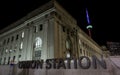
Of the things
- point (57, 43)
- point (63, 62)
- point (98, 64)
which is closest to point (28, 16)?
point (57, 43)

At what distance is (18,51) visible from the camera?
3062cm

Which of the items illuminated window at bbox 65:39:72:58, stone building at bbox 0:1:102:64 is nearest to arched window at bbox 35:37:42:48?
stone building at bbox 0:1:102:64

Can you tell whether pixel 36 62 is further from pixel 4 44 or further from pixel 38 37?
pixel 4 44

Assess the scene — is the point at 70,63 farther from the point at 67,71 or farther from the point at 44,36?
the point at 44,36

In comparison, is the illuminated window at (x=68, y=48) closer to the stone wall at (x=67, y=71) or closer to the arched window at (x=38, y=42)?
the arched window at (x=38, y=42)

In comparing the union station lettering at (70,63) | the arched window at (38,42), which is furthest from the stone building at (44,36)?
the union station lettering at (70,63)

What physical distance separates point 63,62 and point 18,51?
22613mm

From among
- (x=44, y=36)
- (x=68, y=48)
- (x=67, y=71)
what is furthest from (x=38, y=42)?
(x=67, y=71)

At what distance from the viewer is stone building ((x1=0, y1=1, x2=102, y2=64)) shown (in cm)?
2350

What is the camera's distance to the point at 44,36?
80.9 ft

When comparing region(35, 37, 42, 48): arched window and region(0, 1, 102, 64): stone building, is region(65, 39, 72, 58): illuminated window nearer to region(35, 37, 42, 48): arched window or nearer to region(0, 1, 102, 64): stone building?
region(0, 1, 102, 64): stone building

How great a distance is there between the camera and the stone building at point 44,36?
2350 centimetres

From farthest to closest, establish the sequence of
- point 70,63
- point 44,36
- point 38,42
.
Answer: point 38,42 < point 44,36 < point 70,63

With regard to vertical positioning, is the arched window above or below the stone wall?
above
